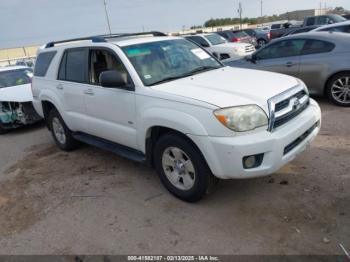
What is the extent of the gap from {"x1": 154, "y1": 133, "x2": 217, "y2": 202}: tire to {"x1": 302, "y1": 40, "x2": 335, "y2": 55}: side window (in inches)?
196

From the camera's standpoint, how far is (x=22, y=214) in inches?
171

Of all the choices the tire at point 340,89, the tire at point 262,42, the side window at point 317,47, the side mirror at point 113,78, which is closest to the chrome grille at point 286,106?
the side mirror at point 113,78

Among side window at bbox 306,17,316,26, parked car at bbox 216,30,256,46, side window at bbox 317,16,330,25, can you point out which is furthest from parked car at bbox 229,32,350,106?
side window at bbox 306,17,316,26

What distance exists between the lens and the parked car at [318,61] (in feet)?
23.4

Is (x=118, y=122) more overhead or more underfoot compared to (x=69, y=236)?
more overhead

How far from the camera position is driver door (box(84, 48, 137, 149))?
172 inches

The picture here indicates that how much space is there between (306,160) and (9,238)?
150 inches

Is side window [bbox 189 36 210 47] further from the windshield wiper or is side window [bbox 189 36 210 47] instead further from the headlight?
the headlight

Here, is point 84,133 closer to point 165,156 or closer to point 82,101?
point 82,101

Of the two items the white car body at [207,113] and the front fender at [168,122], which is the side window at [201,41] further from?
the front fender at [168,122]

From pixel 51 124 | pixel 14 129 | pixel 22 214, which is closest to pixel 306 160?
pixel 22 214

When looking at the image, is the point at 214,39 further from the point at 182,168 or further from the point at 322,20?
the point at 182,168

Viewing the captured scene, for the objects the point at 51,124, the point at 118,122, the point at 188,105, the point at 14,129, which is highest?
the point at 188,105

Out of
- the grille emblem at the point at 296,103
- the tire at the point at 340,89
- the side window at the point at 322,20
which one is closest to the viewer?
the grille emblem at the point at 296,103
